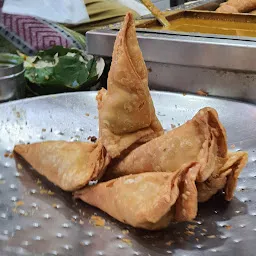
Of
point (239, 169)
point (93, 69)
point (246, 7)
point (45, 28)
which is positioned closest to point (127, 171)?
point (239, 169)

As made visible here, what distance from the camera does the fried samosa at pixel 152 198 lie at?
2.74 feet

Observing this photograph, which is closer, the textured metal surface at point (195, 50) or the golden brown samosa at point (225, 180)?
the golden brown samosa at point (225, 180)

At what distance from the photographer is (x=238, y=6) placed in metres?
2.30

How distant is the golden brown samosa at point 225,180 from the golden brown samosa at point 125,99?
18 cm

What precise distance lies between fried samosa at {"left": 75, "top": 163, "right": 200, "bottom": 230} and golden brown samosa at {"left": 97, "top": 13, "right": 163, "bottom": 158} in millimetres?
112

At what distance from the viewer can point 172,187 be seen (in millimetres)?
840

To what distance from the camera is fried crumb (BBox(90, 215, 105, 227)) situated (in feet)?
2.97

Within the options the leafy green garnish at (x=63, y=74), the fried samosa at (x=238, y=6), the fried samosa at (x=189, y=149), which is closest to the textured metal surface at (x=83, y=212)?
the fried samosa at (x=189, y=149)

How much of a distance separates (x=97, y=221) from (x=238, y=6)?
1.70 m

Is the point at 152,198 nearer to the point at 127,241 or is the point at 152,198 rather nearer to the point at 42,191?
the point at 127,241

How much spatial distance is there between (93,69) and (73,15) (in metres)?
0.92

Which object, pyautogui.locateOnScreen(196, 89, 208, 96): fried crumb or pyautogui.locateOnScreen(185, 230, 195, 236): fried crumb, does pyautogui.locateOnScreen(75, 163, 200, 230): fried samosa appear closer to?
pyautogui.locateOnScreen(185, 230, 195, 236): fried crumb

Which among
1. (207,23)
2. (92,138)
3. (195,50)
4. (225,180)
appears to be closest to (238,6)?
(207,23)

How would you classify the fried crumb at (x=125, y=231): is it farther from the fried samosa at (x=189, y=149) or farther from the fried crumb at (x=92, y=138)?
the fried crumb at (x=92, y=138)
